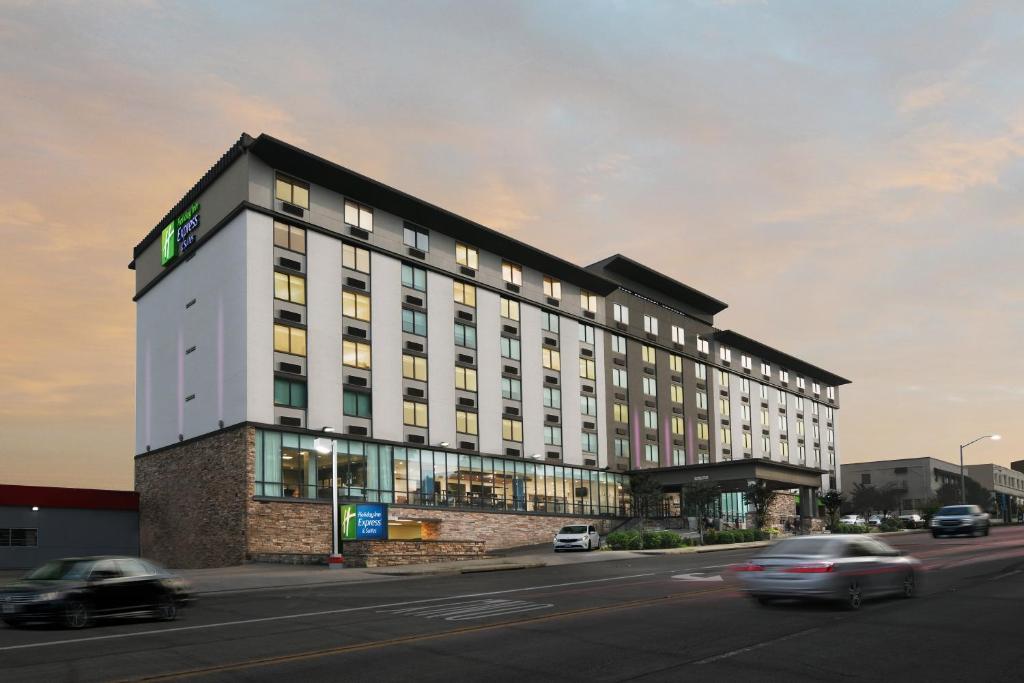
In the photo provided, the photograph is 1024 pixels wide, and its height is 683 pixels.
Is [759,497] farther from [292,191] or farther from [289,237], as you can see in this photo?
[292,191]

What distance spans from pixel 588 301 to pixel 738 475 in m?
19.0

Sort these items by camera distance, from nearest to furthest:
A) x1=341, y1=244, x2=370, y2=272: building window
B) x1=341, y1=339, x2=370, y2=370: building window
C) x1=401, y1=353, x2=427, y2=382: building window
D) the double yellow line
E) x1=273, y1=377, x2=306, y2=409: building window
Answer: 1. the double yellow line
2. x1=273, y1=377, x2=306, y2=409: building window
3. x1=341, y1=339, x2=370, y2=370: building window
4. x1=341, y1=244, x2=370, y2=272: building window
5. x1=401, y1=353, x2=427, y2=382: building window

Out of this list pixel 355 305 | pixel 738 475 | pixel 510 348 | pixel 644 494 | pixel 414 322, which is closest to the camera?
pixel 355 305

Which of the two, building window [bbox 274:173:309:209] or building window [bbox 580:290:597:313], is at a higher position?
building window [bbox 274:173:309:209]

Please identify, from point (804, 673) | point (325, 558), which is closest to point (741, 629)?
point (804, 673)

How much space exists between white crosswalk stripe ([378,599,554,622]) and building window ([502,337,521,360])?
47.3 meters

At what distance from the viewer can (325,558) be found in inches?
1628

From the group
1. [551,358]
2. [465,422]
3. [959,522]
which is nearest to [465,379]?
[465,422]

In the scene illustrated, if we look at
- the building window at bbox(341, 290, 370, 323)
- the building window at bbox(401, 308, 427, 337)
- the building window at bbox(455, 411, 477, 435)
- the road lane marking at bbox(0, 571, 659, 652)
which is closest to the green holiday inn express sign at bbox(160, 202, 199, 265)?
the building window at bbox(341, 290, 370, 323)

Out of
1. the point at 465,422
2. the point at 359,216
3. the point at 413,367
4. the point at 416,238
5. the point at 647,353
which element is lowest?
the point at 465,422

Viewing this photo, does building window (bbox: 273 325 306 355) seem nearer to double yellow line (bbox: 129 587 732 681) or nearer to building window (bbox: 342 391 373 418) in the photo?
building window (bbox: 342 391 373 418)

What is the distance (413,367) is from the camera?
61.3 metres

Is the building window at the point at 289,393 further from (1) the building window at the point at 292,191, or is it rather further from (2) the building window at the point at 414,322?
(1) the building window at the point at 292,191

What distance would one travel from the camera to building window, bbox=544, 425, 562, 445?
72.4 m
